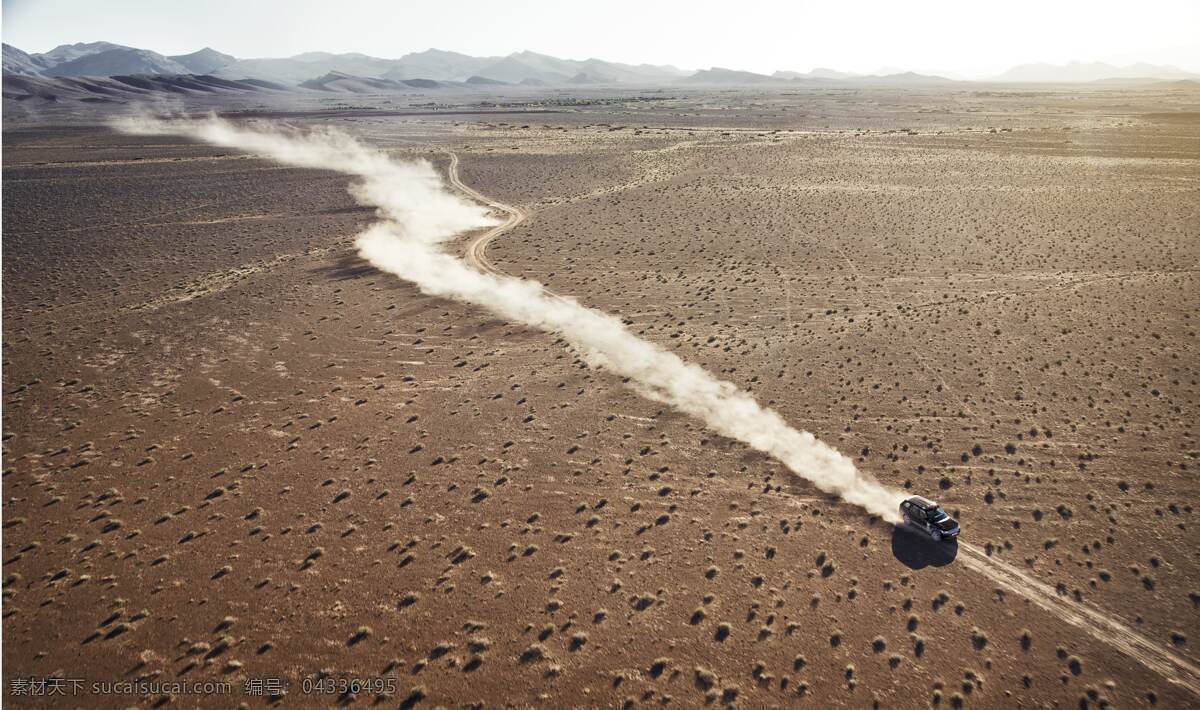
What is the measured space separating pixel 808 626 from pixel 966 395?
18050 millimetres

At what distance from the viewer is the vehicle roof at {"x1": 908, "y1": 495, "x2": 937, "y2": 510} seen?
2194 cm

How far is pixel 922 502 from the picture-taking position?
22.2 m

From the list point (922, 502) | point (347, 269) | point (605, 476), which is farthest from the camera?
point (347, 269)

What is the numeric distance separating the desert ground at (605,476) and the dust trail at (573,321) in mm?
1145

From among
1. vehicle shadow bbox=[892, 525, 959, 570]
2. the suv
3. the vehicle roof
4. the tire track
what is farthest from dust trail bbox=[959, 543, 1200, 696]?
the vehicle roof

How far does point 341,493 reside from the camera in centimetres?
2455

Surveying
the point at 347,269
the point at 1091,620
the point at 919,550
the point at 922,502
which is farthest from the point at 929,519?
the point at 347,269

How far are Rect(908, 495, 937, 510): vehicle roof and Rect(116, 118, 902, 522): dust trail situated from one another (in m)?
0.92

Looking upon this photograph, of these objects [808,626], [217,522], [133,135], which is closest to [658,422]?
[808,626]

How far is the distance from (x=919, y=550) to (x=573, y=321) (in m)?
24.2

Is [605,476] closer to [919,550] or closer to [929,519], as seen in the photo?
[919,550]

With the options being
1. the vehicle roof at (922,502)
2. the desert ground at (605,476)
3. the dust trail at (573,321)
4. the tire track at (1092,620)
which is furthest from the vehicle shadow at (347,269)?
the tire track at (1092,620)

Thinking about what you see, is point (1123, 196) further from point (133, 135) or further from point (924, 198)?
point (133, 135)

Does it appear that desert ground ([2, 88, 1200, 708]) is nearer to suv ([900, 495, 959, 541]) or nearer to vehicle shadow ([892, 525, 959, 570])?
vehicle shadow ([892, 525, 959, 570])
